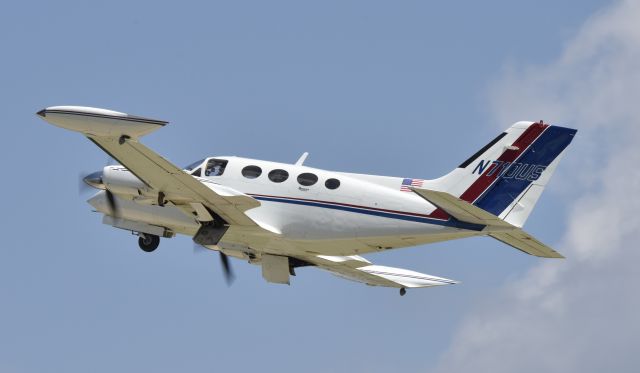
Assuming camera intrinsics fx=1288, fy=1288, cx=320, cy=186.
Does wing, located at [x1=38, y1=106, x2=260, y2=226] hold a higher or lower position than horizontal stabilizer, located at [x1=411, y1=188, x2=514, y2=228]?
lower

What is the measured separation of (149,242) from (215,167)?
3916 mm

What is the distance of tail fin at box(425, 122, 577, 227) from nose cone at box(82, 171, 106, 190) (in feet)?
32.8

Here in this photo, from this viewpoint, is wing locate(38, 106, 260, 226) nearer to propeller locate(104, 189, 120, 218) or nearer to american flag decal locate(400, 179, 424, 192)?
propeller locate(104, 189, 120, 218)

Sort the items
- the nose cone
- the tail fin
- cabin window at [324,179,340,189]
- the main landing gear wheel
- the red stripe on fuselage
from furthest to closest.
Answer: the main landing gear wheel → the nose cone → cabin window at [324,179,340,189] → the red stripe on fuselage → the tail fin

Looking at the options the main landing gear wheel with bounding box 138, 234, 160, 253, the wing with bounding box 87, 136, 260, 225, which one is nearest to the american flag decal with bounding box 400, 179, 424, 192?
the wing with bounding box 87, 136, 260, 225

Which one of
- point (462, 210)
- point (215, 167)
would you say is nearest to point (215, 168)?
point (215, 167)

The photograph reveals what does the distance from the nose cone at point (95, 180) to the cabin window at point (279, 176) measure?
16.9 ft

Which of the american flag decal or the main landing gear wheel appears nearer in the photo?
the american flag decal

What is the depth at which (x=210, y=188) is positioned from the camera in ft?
122

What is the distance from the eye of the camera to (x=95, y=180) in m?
39.0

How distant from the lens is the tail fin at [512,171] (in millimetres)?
36688

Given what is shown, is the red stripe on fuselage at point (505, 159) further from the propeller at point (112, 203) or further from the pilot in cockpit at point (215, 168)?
the propeller at point (112, 203)

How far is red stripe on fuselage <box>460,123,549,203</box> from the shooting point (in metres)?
37.4

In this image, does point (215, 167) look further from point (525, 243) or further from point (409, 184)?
point (525, 243)
